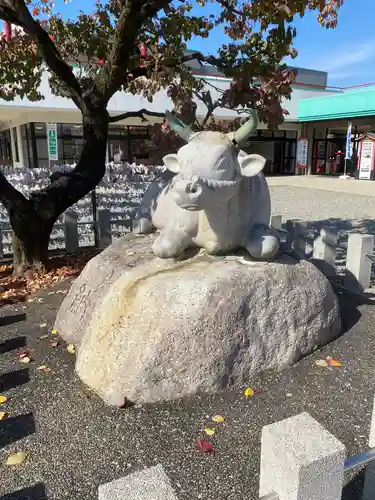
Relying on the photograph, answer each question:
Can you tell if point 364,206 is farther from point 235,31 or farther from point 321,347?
point 321,347

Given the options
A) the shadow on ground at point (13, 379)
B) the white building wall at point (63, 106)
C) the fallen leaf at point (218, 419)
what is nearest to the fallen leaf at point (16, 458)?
the shadow on ground at point (13, 379)

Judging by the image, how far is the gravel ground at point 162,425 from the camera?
2.37 metres

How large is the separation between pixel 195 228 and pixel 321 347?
149 centimetres

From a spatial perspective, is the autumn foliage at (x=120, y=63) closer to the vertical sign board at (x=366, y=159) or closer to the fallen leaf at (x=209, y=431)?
the fallen leaf at (x=209, y=431)

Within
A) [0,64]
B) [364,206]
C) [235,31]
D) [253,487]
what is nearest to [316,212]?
[364,206]

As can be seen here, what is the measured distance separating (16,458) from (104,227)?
196 inches

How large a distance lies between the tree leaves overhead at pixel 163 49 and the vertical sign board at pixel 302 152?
58.9 feet

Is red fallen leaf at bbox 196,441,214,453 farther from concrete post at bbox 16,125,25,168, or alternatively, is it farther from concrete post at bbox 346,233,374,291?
concrete post at bbox 16,125,25,168

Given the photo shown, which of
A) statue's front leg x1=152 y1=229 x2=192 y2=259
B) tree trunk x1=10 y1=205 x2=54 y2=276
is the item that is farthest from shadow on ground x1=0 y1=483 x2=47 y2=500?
tree trunk x1=10 y1=205 x2=54 y2=276

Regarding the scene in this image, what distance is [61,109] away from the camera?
16938mm

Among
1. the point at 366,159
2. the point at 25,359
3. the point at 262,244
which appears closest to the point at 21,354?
the point at 25,359

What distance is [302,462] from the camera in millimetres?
1575

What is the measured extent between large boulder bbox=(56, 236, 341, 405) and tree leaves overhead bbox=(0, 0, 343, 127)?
2233mm

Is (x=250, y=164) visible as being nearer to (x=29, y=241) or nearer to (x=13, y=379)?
(x=13, y=379)
